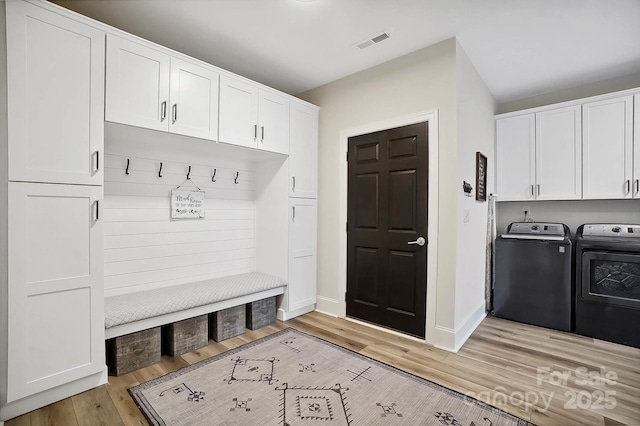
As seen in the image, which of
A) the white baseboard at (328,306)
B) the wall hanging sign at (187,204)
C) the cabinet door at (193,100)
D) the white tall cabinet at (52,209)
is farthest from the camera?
the white baseboard at (328,306)

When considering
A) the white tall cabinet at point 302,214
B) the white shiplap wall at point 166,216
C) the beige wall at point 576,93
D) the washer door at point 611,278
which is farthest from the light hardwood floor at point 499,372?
the beige wall at point 576,93

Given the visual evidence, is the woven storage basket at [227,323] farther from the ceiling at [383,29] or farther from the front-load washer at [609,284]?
the front-load washer at [609,284]

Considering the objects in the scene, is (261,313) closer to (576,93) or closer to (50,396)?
(50,396)

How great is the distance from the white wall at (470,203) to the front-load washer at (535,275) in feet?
0.75

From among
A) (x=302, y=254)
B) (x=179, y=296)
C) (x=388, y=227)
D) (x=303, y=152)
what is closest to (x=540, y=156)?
(x=388, y=227)

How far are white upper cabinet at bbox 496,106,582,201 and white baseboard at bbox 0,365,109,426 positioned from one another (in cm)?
442

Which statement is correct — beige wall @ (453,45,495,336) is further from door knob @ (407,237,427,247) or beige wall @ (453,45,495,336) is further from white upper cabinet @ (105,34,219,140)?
white upper cabinet @ (105,34,219,140)

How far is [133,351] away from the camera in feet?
7.22

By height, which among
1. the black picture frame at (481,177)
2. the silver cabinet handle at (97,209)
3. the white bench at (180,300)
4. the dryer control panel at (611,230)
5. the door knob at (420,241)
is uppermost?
the black picture frame at (481,177)

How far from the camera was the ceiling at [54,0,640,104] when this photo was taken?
2186mm

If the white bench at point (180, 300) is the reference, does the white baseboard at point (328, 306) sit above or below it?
below

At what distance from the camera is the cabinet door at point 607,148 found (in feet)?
9.80

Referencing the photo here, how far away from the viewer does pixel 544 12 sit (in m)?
2.23

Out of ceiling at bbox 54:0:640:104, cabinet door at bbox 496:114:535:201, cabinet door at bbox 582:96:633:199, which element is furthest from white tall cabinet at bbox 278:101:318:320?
cabinet door at bbox 582:96:633:199
